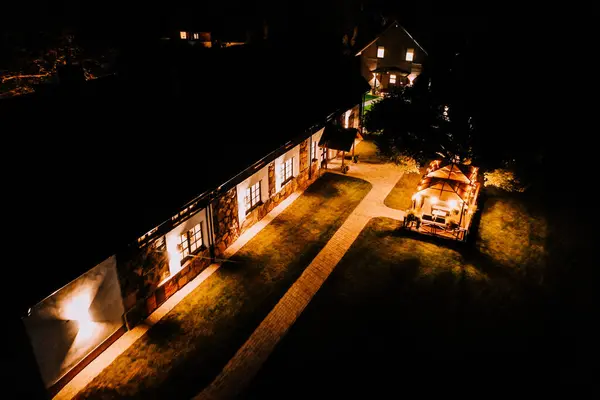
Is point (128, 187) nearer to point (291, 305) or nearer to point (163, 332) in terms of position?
point (163, 332)

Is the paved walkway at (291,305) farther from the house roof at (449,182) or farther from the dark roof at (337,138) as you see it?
the dark roof at (337,138)

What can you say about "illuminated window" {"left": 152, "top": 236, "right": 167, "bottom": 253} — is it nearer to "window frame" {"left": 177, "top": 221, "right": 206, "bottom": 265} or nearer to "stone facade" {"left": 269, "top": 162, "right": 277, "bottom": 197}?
"window frame" {"left": 177, "top": 221, "right": 206, "bottom": 265}

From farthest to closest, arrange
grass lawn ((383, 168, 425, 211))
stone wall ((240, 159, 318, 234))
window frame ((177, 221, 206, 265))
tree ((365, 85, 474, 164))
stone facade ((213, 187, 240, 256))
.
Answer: grass lawn ((383, 168, 425, 211)) < tree ((365, 85, 474, 164)) < stone wall ((240, 159, 318, 234)) < stone facade ((213, 187, 240, 256)) < window frame ((177, 221, 206, 265))

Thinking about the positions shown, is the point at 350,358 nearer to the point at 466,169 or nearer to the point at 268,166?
the point at 268,166

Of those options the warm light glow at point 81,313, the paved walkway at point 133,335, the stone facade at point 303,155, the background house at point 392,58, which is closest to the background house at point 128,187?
the warm light glow at point 81,313

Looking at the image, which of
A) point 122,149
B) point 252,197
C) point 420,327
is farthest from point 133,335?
point 420,327

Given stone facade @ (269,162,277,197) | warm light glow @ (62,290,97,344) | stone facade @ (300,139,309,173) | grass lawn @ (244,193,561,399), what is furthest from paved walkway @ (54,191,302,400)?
stone facade @ (300,139,309,173)
